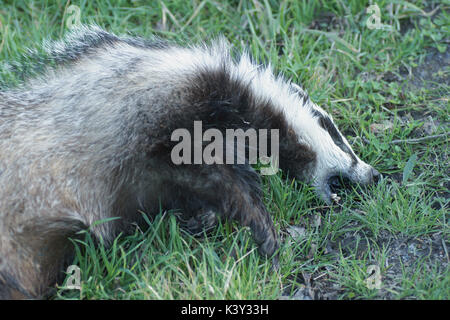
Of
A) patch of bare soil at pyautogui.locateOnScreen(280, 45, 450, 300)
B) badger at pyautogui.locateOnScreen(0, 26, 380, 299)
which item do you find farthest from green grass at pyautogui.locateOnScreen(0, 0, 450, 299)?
badger at pyautogui.locateOnScreen(0, 26, 380, 299)

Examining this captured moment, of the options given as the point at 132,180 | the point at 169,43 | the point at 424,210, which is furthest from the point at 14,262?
the point at 424,210

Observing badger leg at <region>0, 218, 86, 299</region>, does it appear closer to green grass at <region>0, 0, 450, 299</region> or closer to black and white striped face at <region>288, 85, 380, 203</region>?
green grass at <region>0, 0, 450, 299</region>

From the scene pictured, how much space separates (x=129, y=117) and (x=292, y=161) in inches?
39.6

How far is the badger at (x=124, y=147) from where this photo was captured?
8.77 feet

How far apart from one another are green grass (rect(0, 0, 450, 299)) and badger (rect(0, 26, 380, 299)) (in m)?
0.13

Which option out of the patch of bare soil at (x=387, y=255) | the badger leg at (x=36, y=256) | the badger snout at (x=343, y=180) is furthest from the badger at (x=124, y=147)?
the patch of bare soil at (x=387, y=255)

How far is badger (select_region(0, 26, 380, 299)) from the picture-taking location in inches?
105

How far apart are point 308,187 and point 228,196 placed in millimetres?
660

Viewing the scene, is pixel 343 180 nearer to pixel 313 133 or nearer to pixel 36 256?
pixel 313 133

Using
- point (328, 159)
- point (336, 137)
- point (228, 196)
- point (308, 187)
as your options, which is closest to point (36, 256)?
point (228, 196)

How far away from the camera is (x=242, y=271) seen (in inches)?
109

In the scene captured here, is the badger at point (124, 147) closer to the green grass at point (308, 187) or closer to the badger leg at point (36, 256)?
the badger leg at point (36, 256)
